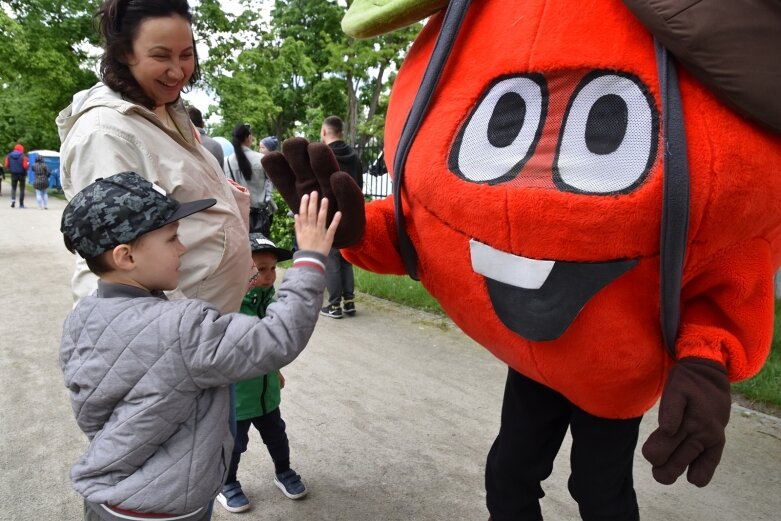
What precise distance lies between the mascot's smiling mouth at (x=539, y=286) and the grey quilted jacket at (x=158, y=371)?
1.44ft

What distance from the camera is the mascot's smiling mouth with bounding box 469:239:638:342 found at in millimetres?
1340

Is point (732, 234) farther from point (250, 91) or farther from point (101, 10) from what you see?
point (250, 91)

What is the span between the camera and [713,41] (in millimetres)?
1196

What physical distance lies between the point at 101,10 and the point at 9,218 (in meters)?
12.9

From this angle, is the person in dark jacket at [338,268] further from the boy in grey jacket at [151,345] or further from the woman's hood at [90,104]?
the boy in grey jacket at [151,345]

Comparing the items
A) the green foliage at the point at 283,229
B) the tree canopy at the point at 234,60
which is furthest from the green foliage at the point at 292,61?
the green foliage at the point at 283,229

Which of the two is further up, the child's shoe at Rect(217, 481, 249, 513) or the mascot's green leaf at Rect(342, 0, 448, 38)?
the mascot's green leaf at Rect(342, 0, 448, 38)

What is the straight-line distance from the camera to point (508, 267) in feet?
4.62

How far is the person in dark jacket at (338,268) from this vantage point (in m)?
5.23

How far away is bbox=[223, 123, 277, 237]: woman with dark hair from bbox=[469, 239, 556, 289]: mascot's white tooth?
4.54 meters

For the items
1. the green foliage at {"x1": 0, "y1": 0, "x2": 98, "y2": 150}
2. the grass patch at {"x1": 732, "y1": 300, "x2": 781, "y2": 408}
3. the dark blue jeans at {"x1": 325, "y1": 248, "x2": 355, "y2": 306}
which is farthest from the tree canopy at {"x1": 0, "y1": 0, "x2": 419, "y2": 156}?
the grass patch at {"x1": 732, "y1": 300, "x2": 781, "y2": 408}

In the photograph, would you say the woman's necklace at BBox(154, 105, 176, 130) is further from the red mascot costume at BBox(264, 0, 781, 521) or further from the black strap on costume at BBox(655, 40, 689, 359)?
the black strap on costume at BBox(655, 40, 689, 359)

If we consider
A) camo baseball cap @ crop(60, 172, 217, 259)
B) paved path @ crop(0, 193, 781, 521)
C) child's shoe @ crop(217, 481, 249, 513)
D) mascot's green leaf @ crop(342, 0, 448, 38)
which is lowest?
paved path @ crop(0, 193, 781, 521)

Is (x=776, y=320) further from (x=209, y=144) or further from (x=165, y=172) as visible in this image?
(x=165, y=172)
